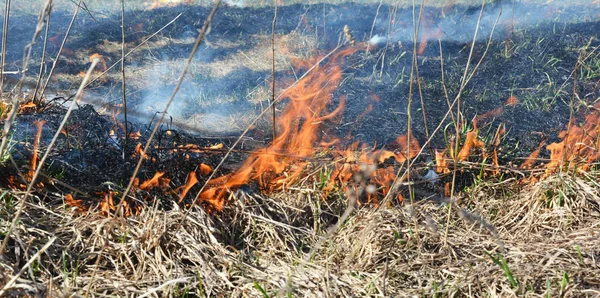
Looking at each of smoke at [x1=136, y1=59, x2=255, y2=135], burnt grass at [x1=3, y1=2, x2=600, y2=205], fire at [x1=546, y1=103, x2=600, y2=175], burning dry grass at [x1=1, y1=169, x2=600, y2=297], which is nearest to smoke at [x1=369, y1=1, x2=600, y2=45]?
burnt grass at [x1=3, y1=2, x2=600, y2=205]

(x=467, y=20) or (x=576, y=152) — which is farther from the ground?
(x=467, y=20)

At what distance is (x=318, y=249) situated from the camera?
2.92m

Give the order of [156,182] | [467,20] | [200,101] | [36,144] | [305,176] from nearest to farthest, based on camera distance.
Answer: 1. [156,182]
2. [36,144]
3. [305,176]
4. [200,101]
5. [467,20]

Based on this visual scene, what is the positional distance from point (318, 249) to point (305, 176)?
60cm

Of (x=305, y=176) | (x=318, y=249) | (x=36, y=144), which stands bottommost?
(x=318, y=249)

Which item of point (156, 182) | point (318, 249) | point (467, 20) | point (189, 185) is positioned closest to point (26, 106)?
point (156, 182)

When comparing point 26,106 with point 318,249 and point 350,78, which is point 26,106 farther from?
point 350,78

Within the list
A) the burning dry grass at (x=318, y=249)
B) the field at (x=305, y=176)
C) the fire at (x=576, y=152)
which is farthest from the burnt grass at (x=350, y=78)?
the burning dry grass at (x=318, y=249)

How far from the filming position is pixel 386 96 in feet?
15.7

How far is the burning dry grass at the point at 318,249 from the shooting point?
2477 mm

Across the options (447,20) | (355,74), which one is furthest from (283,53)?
(447,20)

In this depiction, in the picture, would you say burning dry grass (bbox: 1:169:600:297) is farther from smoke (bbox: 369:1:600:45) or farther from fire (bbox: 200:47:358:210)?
smoke (bbox: 369:1:600:45)

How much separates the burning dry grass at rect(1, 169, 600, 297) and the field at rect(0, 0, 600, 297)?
11 millimetres

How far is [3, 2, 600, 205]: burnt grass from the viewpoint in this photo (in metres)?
3.40
